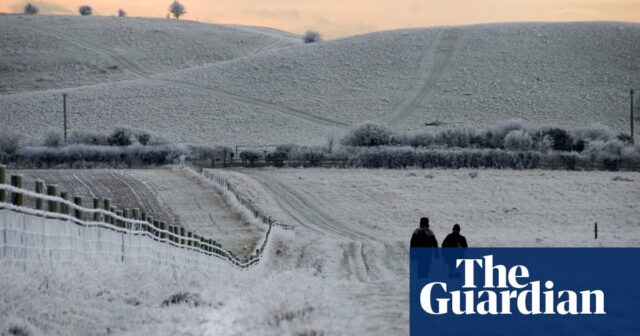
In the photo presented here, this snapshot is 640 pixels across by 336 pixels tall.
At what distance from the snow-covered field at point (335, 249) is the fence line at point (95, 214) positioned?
2.38ft

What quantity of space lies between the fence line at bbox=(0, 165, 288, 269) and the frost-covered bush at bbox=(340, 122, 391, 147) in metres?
76.1

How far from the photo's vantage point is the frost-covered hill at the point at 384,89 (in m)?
119

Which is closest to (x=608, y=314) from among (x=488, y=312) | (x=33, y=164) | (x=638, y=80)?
(x=488, y=312)

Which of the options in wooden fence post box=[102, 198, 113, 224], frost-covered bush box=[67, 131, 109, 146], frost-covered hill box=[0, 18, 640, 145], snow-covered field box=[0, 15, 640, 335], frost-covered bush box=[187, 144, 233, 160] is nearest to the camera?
snow-covered field box=[0, 15, 640, 335]

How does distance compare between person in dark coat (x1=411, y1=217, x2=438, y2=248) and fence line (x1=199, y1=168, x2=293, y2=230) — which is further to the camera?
fence line (x1=199, y1=168, x2=293, y2=230)

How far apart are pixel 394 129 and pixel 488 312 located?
3903 inches

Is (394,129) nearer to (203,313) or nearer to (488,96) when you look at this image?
(488,96)

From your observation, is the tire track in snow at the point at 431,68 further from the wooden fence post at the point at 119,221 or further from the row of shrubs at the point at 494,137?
the wooden fence post at the point at 119,221

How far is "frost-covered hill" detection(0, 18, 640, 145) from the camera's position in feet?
390

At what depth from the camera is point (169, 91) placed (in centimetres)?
13738

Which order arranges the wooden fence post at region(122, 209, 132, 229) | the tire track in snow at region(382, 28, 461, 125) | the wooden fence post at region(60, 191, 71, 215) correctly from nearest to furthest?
1. the wooden fence post at region(60, 191, 71, 215)
2. the wooden fence post at region(122, 209, 132, 229)
3. the tire track in snow at region(382, 28, 461, 125)

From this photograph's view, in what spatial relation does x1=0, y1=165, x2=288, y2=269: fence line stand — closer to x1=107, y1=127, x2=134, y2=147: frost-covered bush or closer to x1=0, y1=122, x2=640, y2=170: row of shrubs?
x1=0, y1=122, x2=640, y2=170: row of shrubs

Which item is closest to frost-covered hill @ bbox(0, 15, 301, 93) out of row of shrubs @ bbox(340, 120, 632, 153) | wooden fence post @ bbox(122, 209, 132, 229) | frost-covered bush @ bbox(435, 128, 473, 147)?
row of shrubs @ bbox(340, 120, 632, 153)

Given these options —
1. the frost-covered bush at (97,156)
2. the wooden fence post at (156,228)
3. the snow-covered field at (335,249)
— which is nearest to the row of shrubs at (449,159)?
the snow-covered field at (335,249)
